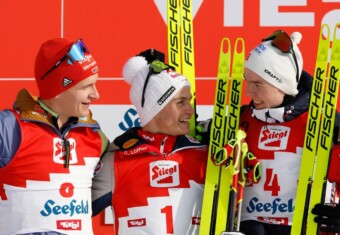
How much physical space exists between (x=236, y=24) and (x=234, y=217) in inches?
68.5

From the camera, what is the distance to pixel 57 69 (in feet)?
11.4

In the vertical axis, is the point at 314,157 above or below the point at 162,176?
above

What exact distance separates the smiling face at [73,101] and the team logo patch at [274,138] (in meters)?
0.71

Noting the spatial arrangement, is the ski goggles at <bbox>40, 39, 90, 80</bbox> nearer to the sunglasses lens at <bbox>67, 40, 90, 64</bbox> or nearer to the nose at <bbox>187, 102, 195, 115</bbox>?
the sunglasses lens at <bbox>67, 40, 90, 64</bbox>

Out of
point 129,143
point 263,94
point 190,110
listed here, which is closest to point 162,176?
point 129,143

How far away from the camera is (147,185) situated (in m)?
3.56

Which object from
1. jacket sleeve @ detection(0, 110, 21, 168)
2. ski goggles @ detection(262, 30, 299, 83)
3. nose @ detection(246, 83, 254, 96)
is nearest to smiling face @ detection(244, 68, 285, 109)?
nose @ detection(246, 83, 254, 96)

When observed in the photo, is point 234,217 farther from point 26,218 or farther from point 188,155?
point 26,218

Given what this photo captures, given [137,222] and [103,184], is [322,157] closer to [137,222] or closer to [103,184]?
[137,222]

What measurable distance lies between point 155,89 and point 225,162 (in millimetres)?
417

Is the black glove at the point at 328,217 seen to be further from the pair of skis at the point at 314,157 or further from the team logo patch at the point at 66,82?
the team logo patch at the point at 66,82

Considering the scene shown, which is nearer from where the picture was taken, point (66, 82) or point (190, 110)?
point (66, 82)

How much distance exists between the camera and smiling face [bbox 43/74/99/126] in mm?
3500

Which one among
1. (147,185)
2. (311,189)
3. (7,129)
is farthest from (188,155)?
(7,129)
